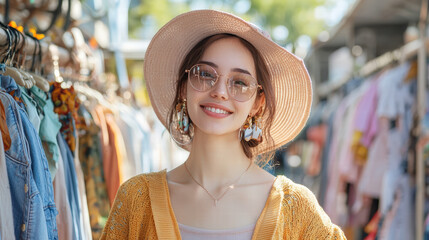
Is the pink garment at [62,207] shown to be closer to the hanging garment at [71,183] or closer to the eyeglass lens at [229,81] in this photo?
the hanging garment at [71,183]

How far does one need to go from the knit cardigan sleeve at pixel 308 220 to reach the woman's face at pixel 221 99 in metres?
0.30

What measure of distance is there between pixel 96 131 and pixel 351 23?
3243 mm

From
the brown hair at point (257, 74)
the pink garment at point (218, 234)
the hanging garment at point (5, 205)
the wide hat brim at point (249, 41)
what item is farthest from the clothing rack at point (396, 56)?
the hanging garment at point (5, 205)

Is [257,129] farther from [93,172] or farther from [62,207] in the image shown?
[93,172]

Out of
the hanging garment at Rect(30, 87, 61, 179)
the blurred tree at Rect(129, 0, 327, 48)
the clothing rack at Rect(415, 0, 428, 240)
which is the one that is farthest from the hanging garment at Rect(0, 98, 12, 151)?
the blurred tree at Rect(129, 0, 327, 48)

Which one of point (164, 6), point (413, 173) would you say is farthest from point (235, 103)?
point (164, 6)

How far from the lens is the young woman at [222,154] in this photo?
5.43 ft

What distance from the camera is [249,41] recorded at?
1794mm

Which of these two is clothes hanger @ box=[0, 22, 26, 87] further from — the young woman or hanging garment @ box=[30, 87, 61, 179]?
the young woman

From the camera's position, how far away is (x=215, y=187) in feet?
5.76

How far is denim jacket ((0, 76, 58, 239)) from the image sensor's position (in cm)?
146

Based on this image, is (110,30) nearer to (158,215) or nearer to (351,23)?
(351,23)

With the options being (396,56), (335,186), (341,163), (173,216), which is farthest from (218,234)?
(335,186)

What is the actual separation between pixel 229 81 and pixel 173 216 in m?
0.47
